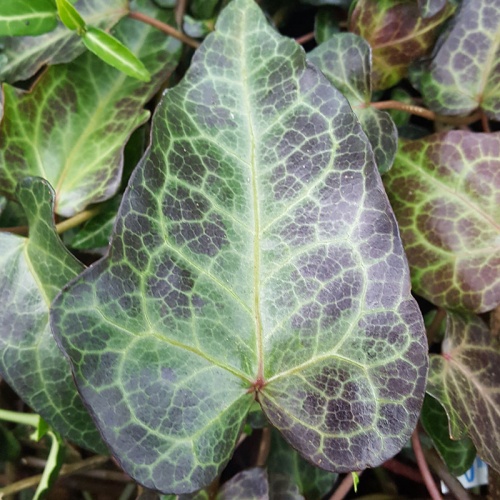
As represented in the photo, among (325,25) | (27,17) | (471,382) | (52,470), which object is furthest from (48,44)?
(471,382)

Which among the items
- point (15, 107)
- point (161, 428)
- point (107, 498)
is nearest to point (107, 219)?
point (15, 107)

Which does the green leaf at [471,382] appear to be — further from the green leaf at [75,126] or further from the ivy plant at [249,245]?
the green leaf at [75,126]

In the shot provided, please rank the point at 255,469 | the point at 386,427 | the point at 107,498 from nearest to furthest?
the point at 386,427
the point at 255,469
the point at 107,498

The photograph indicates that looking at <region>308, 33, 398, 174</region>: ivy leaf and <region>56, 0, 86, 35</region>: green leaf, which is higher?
<region>56, 0, 86, 35</region>: green leaf

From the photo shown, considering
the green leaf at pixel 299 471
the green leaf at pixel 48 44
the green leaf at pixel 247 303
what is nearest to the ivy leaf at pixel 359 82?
the green leaf at pixel 247 303

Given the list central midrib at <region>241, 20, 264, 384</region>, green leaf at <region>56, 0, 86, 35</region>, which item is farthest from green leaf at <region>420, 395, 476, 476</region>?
green leaf at <region>56, 0, 86, 35</region>

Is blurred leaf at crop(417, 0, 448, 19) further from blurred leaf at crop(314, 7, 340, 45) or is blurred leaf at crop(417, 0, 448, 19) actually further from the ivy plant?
blurred leaf at crop(314, 7, 340, 45)

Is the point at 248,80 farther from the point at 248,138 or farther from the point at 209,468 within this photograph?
the point at 209,468
